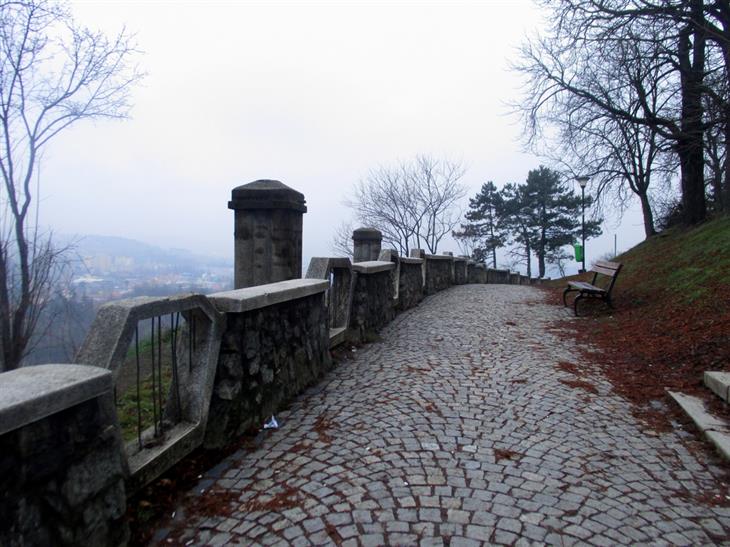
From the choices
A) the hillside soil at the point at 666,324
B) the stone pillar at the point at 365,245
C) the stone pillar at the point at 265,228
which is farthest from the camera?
the stone pillar at the point at 365,245

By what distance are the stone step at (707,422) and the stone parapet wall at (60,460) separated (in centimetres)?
375

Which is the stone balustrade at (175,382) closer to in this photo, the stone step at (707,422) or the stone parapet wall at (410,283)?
the stone parapet wall at (410,283)

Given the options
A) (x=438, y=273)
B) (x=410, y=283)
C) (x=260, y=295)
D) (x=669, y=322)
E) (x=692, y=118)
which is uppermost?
(x=692, y=118)

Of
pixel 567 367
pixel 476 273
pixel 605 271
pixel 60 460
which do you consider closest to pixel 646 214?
pixel 476 273

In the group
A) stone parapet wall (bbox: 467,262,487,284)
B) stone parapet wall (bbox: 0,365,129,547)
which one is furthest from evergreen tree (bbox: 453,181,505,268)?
stone parapet wall (bbox: 0,365,129,547)

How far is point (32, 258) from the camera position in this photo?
273 inches

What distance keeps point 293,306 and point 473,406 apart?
6.00ft

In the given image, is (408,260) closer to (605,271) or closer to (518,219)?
(605,271)

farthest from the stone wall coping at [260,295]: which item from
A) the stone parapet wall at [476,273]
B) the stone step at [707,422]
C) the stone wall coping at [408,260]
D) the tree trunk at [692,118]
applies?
the stone parapet wall at [476,273]

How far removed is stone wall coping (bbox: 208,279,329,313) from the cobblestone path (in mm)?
981

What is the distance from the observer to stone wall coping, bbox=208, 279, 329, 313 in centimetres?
318

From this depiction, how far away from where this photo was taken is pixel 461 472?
2.88m

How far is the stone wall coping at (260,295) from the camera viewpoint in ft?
10.4

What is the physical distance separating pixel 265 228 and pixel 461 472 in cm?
392
